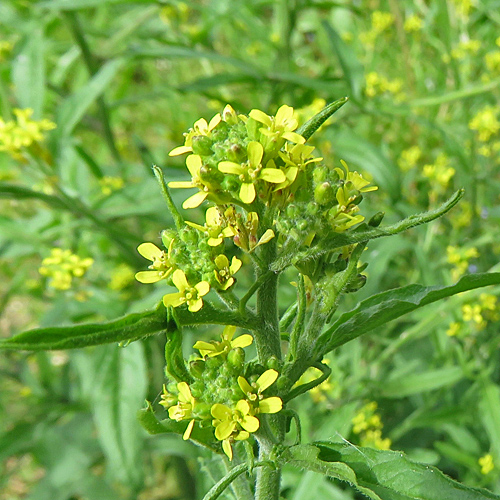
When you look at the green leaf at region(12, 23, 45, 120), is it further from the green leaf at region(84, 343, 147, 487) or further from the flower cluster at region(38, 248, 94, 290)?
the green leaf at region(84, 343, 147, 487)

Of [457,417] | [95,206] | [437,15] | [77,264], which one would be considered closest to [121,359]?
[77,264]

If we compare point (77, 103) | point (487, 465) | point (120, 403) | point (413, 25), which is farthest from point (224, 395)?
point (413, 25)

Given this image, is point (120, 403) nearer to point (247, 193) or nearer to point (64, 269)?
point (64, 269)

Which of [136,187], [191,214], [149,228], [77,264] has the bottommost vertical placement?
[149,228]

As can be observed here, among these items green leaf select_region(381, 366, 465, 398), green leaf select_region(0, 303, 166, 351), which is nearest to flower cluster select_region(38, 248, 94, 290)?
green leaf select_region(381, 366, 465, 398)

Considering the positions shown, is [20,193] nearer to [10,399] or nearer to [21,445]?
[21,445]

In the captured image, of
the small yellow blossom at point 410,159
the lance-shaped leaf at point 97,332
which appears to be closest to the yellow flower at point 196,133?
the lance-shaped leaf at point 97,332
